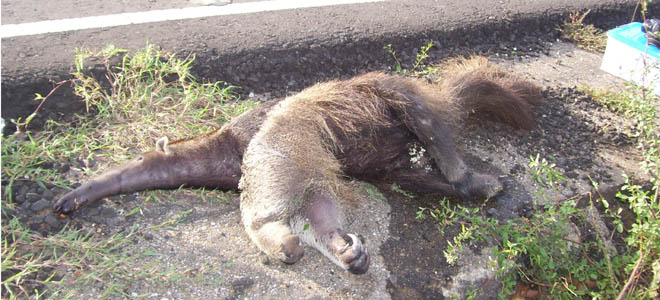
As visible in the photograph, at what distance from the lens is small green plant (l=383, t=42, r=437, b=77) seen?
429 cm

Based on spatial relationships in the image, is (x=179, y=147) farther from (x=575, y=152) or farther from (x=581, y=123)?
(x=581, y=123)

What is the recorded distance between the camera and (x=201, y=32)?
14.5 feet

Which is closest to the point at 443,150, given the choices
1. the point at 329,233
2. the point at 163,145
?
the point at 329,233

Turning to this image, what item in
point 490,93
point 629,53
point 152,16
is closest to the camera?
point 490,93

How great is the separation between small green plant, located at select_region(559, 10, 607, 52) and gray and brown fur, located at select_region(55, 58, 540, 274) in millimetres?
2186

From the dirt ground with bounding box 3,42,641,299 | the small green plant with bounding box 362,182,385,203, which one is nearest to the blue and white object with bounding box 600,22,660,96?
the dirt ground with bounding box 3,42,641,299

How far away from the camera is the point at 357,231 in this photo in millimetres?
3020

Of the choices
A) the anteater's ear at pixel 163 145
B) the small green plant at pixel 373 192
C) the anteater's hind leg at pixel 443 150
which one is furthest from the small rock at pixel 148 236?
the anteater's hind leg at pixel 443 150

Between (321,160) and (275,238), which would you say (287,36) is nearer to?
(321,160)

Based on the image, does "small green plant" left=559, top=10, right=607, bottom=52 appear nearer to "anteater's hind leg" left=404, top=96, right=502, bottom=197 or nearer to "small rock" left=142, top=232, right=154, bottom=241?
"anteater's hind leg" left=404, top=96, right=502, bottom=197

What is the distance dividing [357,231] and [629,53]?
10.0 feet

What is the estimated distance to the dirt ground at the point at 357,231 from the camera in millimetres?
2609

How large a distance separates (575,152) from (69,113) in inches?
141

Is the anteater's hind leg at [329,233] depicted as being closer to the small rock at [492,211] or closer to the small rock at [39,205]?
the small rock at [492,211]
